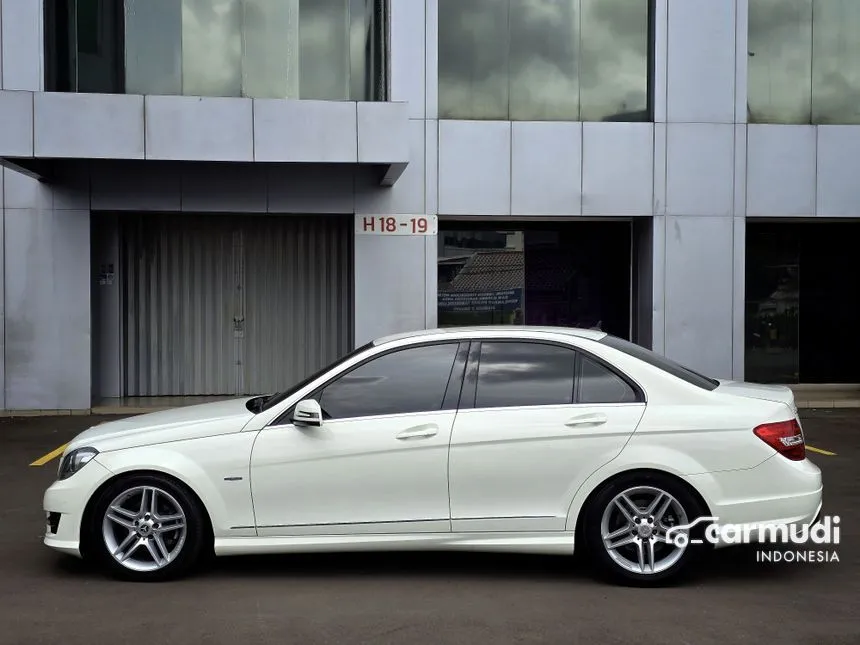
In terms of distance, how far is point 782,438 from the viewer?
220 inches

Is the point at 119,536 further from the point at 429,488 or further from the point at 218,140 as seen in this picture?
the point at 218,140

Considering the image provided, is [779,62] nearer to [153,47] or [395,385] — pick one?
[153,47]

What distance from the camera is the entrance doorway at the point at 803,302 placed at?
639 inches

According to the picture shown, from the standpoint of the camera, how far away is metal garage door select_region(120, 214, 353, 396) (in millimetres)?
15625

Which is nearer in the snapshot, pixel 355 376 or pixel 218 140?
pixel 355 376

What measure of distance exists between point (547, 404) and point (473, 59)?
10.0 metres

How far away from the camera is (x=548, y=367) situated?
5.85 meters

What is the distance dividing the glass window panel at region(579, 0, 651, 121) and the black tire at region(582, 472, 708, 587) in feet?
33.4

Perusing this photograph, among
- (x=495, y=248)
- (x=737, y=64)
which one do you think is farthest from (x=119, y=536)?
(x=737, y=64)

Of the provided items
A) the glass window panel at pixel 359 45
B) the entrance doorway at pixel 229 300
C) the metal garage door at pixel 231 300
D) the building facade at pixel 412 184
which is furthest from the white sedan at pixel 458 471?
the metal garage door at pixel 231 300

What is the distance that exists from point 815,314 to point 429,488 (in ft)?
41.7

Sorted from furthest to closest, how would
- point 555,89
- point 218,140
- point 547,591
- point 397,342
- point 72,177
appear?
point 555,89 → point 72,177 → point 218,140 → point 397,342 → point 547,591

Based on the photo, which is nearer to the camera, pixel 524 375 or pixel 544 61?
pixel 524 375

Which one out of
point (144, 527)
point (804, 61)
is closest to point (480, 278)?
point (804, 61)
